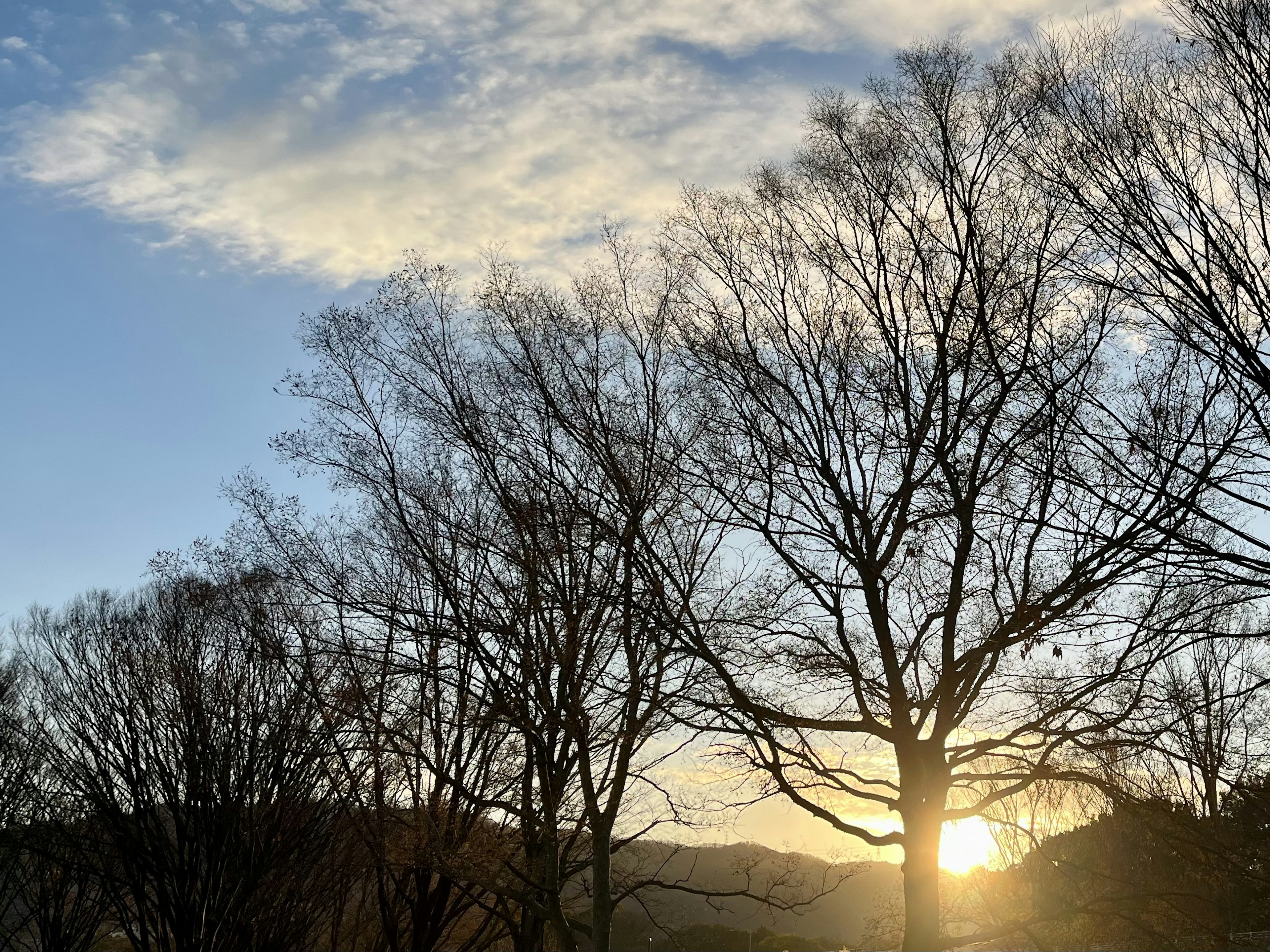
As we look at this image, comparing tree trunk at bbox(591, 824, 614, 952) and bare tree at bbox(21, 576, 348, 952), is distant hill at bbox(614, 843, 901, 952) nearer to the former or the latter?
tree trunk at bbox(591, 824, 614, 952)

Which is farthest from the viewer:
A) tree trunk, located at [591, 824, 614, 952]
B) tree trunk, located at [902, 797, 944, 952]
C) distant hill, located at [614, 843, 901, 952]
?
distant hill, located at [614, 843, 901, 952]

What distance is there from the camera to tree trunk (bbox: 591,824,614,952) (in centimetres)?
→ 1179

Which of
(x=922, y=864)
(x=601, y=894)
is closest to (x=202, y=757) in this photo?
(x=601, y=894)

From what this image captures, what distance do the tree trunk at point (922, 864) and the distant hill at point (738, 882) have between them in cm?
242

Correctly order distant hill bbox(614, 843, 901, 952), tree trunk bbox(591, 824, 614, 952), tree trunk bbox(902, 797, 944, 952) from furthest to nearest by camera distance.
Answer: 1. distant hill bbox(614, 843, 901, 952)
2. tree trunk bbox(591, 824, 614, 952)
3. tree trunk bbox(902, 797, 944, 952)

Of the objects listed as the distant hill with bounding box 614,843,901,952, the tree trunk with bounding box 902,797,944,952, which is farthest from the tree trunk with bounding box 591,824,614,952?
the tree trunk with bounding box 902,797,944,952

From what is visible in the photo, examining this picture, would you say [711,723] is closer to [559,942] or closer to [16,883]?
[559,942]

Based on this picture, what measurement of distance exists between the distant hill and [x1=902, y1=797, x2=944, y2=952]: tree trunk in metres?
2.42

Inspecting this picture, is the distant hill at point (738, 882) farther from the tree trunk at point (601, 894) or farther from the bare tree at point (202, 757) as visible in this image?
the bare tree at point (202, 757)

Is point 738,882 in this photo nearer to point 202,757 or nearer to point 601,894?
point 601,894

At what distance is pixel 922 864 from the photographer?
1091 centimetres

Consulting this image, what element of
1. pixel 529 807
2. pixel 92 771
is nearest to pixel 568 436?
pixel 529 807

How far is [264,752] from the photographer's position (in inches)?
588

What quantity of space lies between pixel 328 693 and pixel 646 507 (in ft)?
19.6
